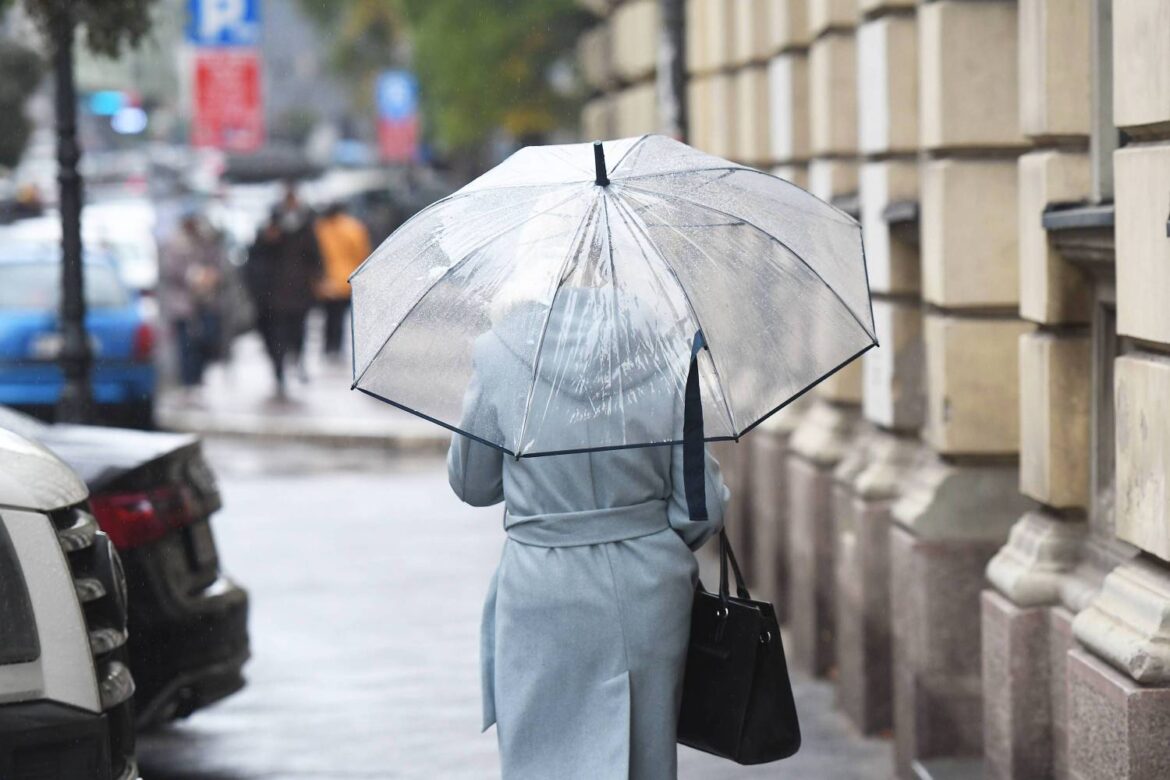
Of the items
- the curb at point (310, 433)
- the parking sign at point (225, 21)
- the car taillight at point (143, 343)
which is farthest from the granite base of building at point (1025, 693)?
the parking sign at point (225, 21)

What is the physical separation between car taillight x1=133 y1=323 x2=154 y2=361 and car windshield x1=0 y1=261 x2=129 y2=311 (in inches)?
10.4

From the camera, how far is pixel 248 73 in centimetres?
2530

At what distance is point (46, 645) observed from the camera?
5008 millimetres

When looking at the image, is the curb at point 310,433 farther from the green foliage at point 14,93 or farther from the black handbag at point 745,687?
the black handbag at point 745,687

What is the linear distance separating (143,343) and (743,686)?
46.8ft

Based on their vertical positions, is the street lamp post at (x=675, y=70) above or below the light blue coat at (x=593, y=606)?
above

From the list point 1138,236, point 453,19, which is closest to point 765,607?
point 1138,236

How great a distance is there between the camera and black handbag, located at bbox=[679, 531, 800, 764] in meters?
4.81

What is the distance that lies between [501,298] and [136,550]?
270cm

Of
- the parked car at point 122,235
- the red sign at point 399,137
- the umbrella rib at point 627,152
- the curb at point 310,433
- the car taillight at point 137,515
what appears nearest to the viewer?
the umbrella rib at point 627,152

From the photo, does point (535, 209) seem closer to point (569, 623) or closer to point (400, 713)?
point (569, 623)

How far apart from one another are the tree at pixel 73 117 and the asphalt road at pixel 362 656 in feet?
5.01

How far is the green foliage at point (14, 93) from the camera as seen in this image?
3171 centimetres

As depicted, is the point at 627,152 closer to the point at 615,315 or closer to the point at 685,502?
the point at 615,315
